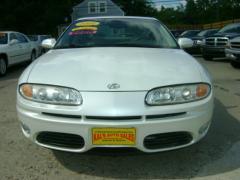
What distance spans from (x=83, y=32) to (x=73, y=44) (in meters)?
0.28

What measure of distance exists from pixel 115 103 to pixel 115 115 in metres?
0.11

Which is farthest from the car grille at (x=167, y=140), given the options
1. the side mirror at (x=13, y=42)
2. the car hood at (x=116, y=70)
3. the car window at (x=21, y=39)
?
the car window at (x=21, y=39)

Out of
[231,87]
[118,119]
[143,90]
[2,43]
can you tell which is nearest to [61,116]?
[118,119]

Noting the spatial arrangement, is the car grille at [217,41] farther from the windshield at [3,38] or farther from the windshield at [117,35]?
the windshield at [117,35]

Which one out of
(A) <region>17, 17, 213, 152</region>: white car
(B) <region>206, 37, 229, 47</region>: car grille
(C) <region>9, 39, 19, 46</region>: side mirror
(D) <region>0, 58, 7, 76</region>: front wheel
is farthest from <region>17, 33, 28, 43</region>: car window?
(A) <region>17, 17, 213, 152</region>: white car

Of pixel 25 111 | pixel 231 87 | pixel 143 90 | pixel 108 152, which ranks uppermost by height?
pixel 143 90

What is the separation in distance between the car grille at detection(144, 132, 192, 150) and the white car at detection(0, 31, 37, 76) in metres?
8.67

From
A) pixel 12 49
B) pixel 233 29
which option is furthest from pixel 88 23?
pixel 233 29

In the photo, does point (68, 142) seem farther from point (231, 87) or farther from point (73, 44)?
point (231, 87)

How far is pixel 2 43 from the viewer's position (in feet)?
39.2

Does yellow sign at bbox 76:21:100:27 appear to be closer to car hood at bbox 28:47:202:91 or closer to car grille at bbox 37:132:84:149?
car hood at bbox 28:47:202:91

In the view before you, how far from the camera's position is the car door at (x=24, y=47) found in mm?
13191

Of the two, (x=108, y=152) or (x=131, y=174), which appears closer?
(x=108, y=152)

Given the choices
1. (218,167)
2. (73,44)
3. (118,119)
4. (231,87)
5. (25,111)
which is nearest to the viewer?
(118,119)
